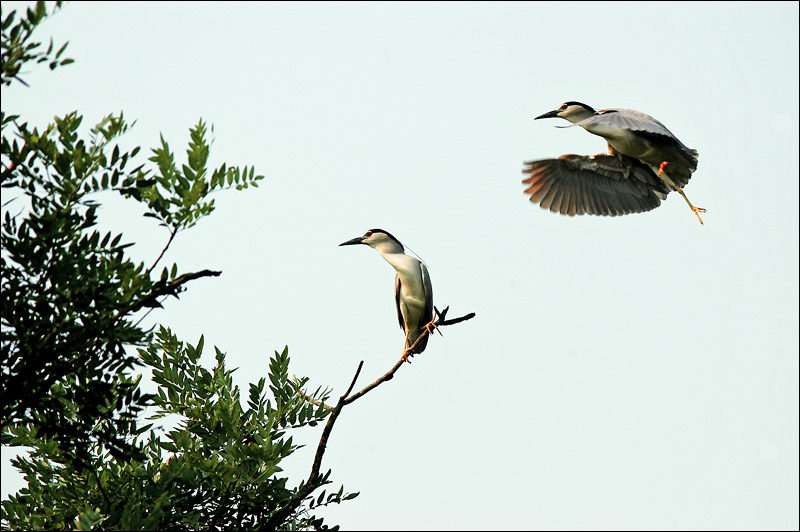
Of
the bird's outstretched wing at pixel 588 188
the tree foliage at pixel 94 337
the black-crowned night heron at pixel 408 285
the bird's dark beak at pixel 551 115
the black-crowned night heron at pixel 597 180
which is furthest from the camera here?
the bird's dark beak at pixel 551 115

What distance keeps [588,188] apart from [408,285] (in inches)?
102

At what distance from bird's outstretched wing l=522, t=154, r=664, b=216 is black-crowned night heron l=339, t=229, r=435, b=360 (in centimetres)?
202

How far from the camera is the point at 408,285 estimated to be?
20.3 feet

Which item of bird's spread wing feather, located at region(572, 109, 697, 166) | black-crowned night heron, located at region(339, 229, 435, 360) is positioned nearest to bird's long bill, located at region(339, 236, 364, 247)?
black-crowned night heron, located at region(339, 229, 435, 360)

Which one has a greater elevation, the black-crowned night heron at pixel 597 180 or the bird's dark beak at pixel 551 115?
the bird's dark beak at pixel 551 115

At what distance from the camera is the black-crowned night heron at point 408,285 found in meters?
6.18

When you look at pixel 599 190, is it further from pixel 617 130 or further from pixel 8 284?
pixel 8 284

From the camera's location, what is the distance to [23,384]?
274 centimetres

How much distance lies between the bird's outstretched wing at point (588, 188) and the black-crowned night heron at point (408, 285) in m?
2.02

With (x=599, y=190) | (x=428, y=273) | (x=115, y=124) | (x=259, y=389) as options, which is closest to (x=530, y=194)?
(x=599, y=190)

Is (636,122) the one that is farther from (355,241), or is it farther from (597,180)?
(355,241)

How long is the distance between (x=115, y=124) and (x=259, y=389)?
4.94ft

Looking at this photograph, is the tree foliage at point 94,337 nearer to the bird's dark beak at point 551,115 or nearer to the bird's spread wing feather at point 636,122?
the bird's spread wing feather at point 636,122

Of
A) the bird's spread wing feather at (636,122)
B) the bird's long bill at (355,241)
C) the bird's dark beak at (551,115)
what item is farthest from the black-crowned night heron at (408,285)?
the bird's dark beak at (551,115)
